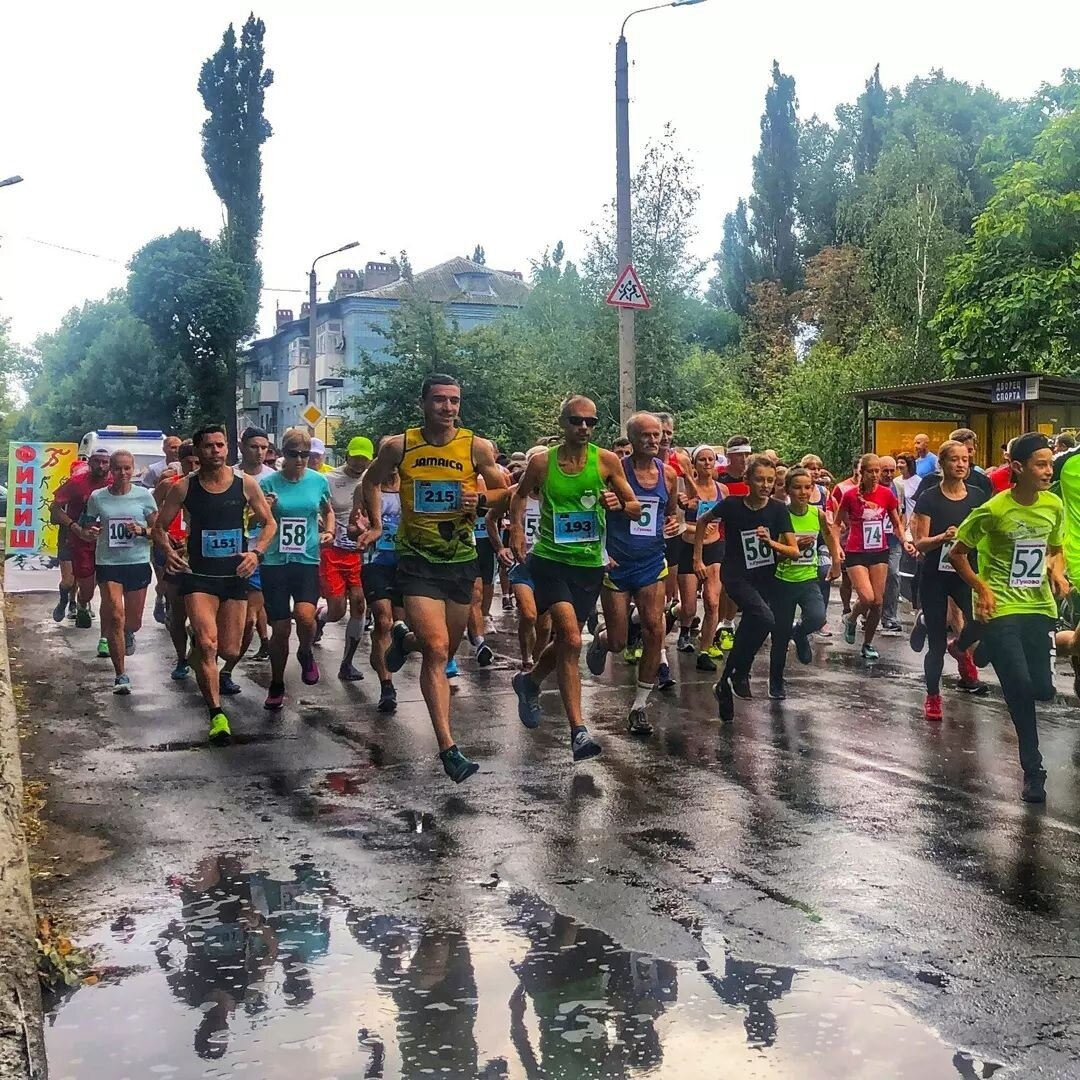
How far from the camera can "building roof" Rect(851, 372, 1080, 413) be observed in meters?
19.5

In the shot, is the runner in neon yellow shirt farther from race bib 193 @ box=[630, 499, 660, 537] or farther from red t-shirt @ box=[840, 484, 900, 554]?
red t-shirt @ box=[840, 484, 900, 554]

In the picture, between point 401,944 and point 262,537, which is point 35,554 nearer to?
point 262,537

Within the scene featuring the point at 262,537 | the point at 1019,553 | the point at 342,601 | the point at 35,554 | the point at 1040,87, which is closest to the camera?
the point at 1019,553

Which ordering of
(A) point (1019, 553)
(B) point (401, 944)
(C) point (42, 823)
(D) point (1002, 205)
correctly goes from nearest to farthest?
(B) point (401, 944) → (C) point (42, 823) → (A) point (1019, 553) → (D) point (1002, 205)

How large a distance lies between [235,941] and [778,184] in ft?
236

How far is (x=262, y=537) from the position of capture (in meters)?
9.27

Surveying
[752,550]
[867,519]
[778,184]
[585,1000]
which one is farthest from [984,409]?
[778,184]

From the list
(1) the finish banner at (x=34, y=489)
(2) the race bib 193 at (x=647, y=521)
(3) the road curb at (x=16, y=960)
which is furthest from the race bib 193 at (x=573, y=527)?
(1) the finish banner at (x=34, y=489)

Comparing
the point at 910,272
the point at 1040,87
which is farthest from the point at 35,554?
the point at 1040,87

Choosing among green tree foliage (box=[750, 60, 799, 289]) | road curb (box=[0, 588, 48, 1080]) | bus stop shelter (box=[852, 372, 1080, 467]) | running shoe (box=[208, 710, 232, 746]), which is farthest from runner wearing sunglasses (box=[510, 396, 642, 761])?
green tree foliage (box=[750, 60, 799, 289])

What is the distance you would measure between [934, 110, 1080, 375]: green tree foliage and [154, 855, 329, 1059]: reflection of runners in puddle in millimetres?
29305

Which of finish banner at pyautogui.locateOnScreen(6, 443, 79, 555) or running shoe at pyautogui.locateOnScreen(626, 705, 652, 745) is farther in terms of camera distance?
finish banner at pyautogui.locateOnScreen(6, 443, 79, 555)

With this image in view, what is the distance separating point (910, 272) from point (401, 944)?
4077 cm

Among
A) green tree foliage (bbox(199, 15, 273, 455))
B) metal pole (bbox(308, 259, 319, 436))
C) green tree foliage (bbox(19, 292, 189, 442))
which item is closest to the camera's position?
metal pole (bbox(308, 259, 319, 436))
